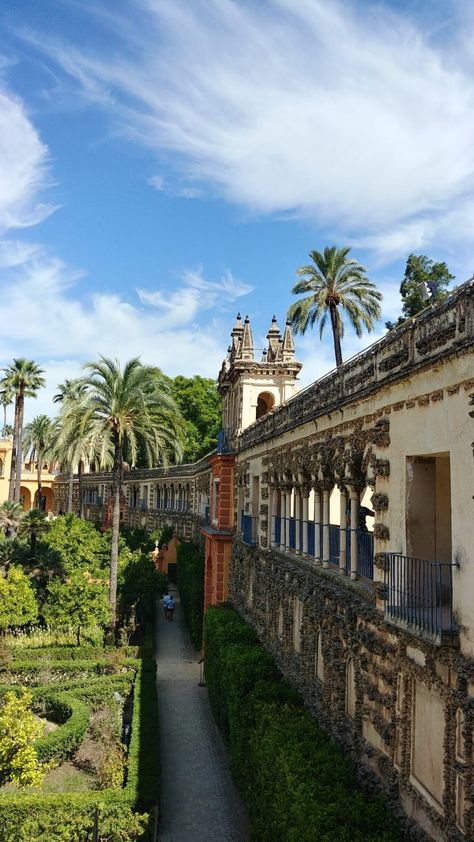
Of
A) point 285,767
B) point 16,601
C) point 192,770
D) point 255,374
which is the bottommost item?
point 192,770

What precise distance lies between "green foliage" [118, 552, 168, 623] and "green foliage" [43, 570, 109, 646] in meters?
4.08

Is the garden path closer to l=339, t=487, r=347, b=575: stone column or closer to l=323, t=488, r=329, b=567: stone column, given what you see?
l=323, t=488, r=329, b=567: stone column

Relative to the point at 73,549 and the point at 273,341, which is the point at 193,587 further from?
the point at 273,341

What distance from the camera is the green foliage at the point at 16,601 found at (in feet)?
90.2

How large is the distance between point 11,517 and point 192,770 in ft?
74.4

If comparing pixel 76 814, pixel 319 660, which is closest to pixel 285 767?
pixel 319 660

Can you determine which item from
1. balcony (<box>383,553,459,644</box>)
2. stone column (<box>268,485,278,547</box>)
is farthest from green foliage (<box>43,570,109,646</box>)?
balcony (<box>383,553,459,644</box>)

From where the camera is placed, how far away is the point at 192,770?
1823cm

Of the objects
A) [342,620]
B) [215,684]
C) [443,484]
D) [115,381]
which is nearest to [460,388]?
[443,484]

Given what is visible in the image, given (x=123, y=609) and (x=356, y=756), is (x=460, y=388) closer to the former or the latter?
(x=356, y=756)

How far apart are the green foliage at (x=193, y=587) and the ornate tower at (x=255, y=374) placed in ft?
25.7

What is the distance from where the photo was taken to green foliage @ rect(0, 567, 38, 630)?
27.5m

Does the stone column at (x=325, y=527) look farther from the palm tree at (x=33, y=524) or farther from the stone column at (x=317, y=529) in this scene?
the palm tree at (x=33, y=524)

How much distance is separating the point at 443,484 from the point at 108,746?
39.8ft
